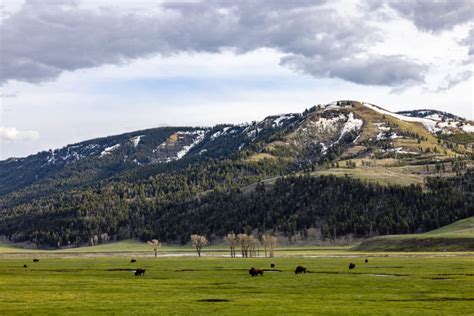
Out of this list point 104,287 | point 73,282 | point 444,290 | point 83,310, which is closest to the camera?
point 83,310

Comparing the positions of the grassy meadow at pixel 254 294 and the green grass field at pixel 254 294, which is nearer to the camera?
the green grass field at pixel 254 294

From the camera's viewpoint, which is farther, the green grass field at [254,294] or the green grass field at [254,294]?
the green grass field at [254,294]

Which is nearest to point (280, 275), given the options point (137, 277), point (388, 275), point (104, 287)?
point (388, 275)

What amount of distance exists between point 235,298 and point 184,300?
18.6 ft

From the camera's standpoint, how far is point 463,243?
182750 mm

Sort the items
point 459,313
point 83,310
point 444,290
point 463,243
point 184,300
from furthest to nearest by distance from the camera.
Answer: point 463,243 < point 444,290 < point 184,300 < point 83,310 < point 459,313

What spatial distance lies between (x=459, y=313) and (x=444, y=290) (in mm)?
18943

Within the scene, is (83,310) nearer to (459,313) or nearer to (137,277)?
(459,313)

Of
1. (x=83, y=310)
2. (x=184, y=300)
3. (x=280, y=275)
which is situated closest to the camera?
(x=83, y=310)

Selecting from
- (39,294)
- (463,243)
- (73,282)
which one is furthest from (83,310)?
(463,243)

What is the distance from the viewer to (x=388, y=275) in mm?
94812

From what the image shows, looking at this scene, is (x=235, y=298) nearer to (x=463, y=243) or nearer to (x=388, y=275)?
(x=388, y=275)

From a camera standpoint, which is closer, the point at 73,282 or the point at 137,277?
the point at 73,282

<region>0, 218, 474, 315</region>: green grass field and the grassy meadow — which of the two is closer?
<region>0, 218, 474, 315</region>: green grass field
